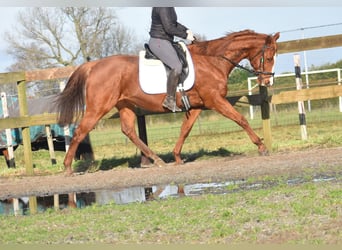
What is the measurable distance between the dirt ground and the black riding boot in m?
1.07

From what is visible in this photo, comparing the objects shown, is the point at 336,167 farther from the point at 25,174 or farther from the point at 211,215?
the point at 25,174

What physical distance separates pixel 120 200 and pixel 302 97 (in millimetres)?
5115

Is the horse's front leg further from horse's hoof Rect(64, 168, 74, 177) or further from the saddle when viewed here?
horse's hoof Rect(64, 168, 74, 177)

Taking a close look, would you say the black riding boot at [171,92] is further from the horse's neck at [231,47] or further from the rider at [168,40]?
the horse's neck at [231,47]

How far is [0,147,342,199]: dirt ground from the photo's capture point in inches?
369

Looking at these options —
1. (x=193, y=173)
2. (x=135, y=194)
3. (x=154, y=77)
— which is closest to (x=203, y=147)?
(x=154, y=77)

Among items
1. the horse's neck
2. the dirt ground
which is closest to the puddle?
the dirt ground

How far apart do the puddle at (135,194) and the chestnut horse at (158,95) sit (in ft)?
7.89

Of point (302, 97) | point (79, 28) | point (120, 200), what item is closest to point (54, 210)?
point (120, 200)

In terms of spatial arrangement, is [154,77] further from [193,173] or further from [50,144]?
[50,144]

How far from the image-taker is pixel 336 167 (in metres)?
9.01

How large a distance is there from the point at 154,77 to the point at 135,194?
10.4 ft

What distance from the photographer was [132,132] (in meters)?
12.0

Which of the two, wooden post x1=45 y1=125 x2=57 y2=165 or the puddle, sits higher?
wooden post x1=45 y1=125 x2=57 y2=165
